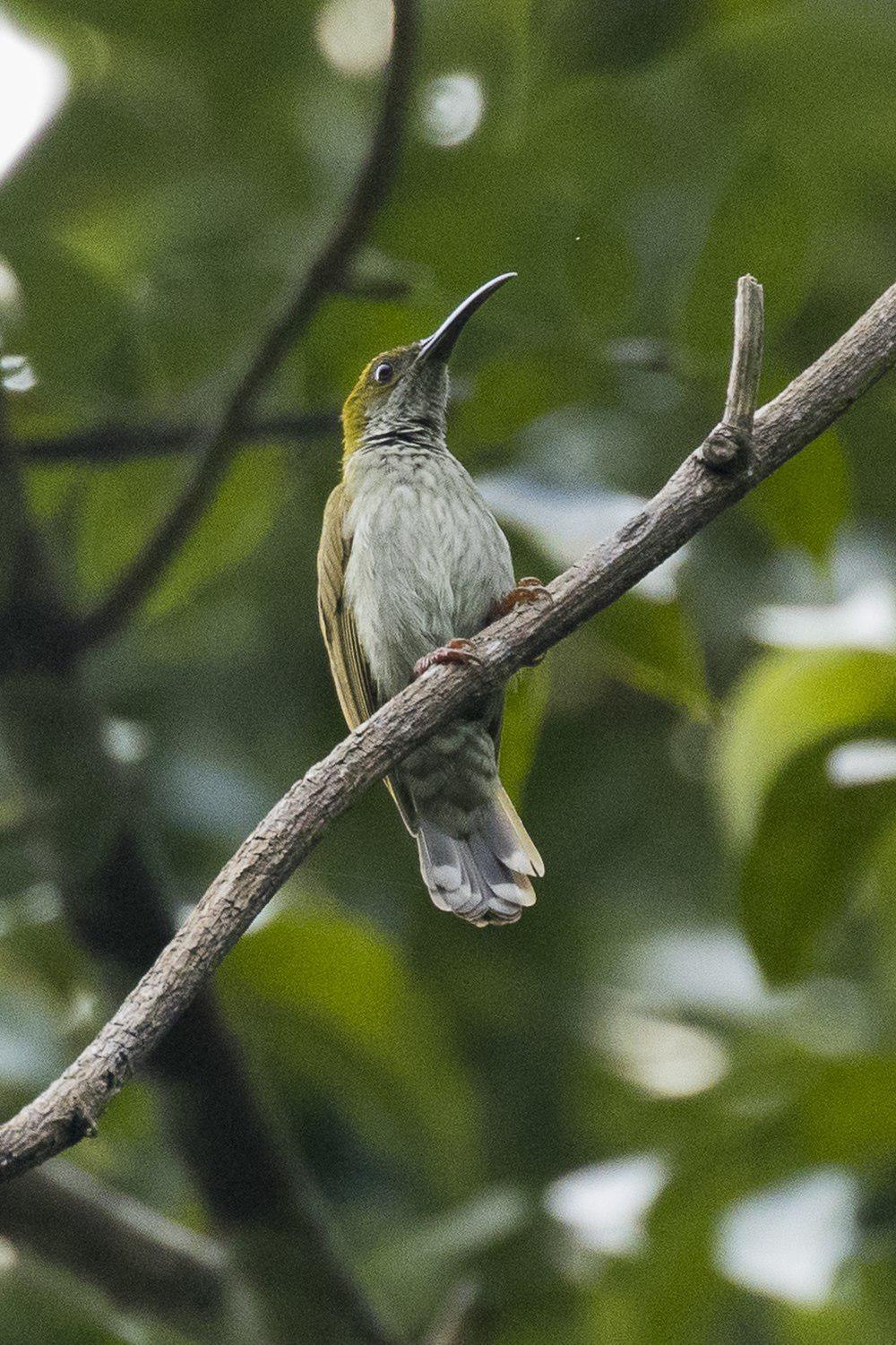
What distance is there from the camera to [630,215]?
141 inches

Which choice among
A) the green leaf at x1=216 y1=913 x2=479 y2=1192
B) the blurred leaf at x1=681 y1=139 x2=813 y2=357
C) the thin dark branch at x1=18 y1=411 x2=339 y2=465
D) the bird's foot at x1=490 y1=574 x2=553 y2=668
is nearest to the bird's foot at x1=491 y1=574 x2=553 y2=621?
the bird's foot at x1=490 y1=574 x2=553 y2=668

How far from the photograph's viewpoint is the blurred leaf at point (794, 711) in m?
3.18

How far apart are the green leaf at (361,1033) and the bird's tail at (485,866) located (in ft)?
2.15

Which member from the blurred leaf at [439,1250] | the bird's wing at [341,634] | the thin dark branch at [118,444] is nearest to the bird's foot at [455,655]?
the bird's wing at [341,634]

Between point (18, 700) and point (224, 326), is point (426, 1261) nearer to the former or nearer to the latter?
point (18, 700)

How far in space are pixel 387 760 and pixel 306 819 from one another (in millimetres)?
146

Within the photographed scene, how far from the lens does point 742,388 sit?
1992 mm

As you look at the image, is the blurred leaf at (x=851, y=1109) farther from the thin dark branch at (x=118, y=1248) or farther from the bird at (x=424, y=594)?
the thin dark branch at (x=118, y=1248)

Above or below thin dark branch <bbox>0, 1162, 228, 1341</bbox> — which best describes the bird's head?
above

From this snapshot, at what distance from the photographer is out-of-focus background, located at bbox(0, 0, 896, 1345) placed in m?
3.16

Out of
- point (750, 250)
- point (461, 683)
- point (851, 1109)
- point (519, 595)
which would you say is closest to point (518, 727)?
point (519, 595)

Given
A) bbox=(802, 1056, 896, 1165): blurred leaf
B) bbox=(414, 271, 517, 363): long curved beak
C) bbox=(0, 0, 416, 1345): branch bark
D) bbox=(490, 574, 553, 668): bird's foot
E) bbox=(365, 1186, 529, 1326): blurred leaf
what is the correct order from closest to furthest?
bbox=(490, 574, 553, 668): bird's foot → bbox=(414, 271, 517, 363): long curved beak → bbox=(802, 1056, 896, 1165): blurred leaf → bbox=(0, 0, 416, 1345): branch bark → bbox=(365, 1186, 529, 1326): blurred leaf

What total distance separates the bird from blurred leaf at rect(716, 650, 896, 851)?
529mm

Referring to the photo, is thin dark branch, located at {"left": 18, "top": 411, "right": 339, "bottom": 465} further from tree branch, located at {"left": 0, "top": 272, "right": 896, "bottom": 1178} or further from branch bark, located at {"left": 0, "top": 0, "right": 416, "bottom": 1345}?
tree branch, located at {"left": 0, "top": 272, "right": 896, "bottom": 1178}
